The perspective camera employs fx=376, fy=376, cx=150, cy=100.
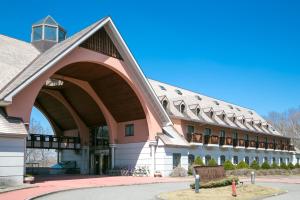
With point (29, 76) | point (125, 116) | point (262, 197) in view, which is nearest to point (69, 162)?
point (125, 116)

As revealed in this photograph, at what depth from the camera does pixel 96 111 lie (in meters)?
37.7

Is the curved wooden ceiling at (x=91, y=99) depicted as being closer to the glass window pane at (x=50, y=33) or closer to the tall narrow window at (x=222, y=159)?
the glass window pane at (x=50, y=33)

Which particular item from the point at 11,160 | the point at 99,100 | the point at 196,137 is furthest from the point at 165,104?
the point at 11,160

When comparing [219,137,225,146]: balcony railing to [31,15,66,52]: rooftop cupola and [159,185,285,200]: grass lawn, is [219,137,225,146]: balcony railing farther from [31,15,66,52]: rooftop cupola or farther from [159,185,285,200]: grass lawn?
[159,185,285,200]: grass lawn

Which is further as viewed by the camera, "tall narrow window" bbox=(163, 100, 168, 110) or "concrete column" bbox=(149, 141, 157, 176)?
"tall narrow window" bbox=(163, 100, 168, 110)

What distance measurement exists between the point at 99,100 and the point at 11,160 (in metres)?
14.4

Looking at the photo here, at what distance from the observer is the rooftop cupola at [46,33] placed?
113 ft

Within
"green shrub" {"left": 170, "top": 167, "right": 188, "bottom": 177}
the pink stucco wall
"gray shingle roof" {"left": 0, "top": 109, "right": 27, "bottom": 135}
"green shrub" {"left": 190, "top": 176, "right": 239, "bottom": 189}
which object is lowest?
"green shrub" {"left": 170, "top": 167, "right": 188, "bottom": 177}

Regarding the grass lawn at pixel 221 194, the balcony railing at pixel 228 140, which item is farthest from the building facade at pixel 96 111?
the grass lawn at pixel 221 194

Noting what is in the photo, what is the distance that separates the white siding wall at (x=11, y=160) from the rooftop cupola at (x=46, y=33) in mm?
13094

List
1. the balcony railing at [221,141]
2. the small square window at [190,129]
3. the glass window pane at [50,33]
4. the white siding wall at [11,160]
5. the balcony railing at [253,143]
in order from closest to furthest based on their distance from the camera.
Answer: the white siding wall at [11,160]
the glass window pane at [50,33]
the small square window at [190,129]
the balcony railing at [221,141]
the balcony railing at [253,143]

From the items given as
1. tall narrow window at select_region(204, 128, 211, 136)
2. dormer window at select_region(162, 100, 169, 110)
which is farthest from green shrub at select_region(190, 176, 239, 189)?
tall narrow window at select_region(204, 128, 211, 136)

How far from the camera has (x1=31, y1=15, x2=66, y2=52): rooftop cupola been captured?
3444cm

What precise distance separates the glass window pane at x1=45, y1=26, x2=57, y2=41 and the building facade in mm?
101
